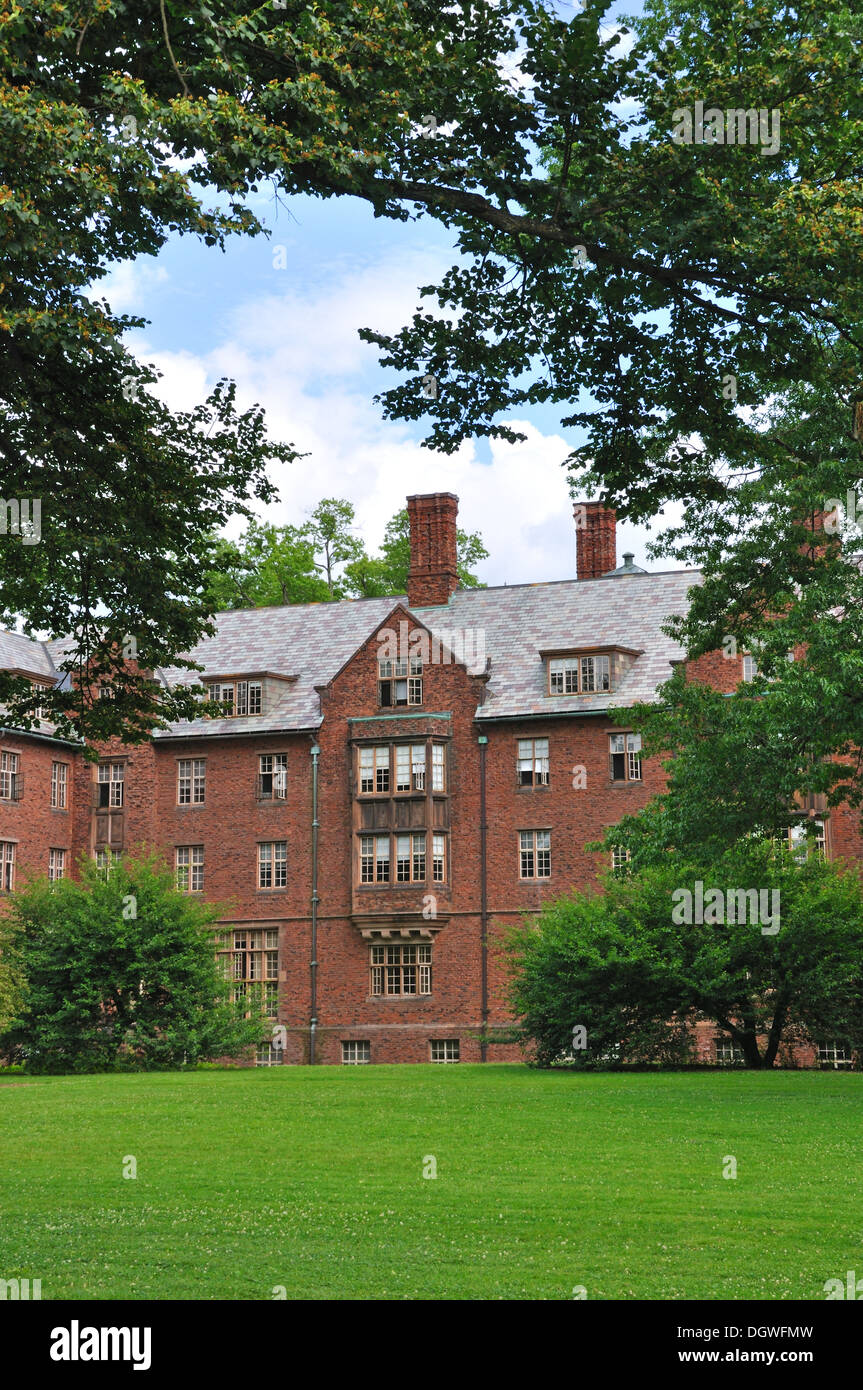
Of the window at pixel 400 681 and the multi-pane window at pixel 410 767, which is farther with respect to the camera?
the window at pixel 400 681

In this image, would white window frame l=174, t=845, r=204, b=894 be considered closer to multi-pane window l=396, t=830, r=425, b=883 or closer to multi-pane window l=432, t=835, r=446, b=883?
multi-pane window l=396, t=830, r=425, b=883

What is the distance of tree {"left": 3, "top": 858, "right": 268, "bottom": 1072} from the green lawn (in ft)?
40.0

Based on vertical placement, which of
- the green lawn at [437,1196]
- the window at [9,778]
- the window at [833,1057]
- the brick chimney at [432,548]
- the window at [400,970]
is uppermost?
the brick chimney at [432,548]

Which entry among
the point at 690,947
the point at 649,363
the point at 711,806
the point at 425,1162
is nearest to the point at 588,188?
the point at 649,363

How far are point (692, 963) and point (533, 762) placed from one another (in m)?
13.7

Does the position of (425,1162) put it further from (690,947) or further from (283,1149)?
(690,947)

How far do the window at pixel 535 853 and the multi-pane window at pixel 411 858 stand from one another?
9.38ft

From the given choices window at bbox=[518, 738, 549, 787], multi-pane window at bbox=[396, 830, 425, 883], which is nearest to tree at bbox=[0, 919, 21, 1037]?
multi-pane window at bbox=[396, 830, 425, 883]

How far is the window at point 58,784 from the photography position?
51.8 meters

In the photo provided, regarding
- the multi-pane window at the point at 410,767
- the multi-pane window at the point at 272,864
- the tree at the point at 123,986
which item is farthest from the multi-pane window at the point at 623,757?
the tree at the point at 123,986

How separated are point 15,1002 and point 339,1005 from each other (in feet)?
37.7

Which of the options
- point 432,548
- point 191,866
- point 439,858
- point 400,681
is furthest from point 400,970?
point 432,548

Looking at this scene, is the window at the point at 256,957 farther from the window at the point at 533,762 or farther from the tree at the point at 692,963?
A: the tree at the point at 692,963

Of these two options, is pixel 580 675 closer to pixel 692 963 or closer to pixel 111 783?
pixel 692 963
